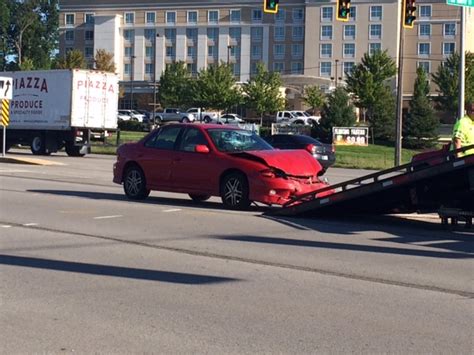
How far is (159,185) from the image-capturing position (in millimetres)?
15094

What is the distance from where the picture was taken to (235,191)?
13906mm

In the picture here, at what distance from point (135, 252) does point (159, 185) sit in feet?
17.9

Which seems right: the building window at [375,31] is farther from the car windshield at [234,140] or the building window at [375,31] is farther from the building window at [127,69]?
the car windshield at [234,140]

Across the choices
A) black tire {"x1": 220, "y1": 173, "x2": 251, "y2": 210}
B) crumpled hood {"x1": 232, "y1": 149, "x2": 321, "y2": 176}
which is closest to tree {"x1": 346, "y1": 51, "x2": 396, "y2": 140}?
crumpled hood {"x1": 232, "y1": 149, "x2": 321, "y2": 176}

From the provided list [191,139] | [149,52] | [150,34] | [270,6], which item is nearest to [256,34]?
[150,34]

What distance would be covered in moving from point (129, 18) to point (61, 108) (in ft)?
267

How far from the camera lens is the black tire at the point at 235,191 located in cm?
1377

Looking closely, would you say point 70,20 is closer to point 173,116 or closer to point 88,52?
point 88,52

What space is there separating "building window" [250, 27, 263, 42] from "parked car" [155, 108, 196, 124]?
32.1 m

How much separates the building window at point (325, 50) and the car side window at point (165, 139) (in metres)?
90.8

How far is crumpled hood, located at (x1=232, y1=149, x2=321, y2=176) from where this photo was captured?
44.3ft

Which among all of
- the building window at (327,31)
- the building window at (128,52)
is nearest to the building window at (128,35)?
the building window at (128,52)

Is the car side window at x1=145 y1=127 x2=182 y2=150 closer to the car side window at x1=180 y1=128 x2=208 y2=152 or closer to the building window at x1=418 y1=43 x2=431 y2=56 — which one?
the car side window at x1=180 y1=128 x2=208 y2=152

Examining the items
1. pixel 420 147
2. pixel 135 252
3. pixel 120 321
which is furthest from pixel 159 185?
pixel 420 147
